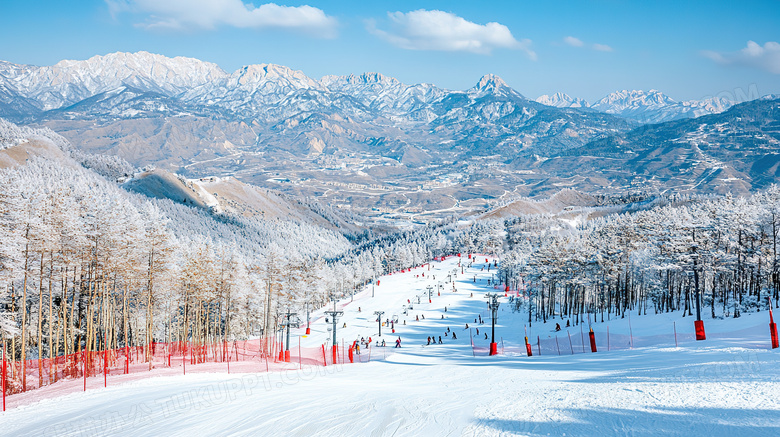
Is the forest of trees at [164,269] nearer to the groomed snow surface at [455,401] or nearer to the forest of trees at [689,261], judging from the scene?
the forest of trees at [689,261]

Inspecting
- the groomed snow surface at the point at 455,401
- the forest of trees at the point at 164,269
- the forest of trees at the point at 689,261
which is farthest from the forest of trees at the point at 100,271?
the forest of trees at the point at 689,261

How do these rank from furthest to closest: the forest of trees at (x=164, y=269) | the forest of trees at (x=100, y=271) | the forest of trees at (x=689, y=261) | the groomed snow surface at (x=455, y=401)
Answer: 1. the forest of trees at (x=689, y=261)
2. the forest of trees at (x=164, y=269)
3. the forest of trees at (x=100, y=271)
4. the groomed snow surface at (x=455, y=401)

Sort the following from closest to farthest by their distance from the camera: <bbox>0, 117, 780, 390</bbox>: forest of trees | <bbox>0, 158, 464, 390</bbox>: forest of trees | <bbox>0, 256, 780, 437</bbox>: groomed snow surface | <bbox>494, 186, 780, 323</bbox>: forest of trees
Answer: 1. <bbox>0, 256, 780, 437</bbox>: groomed snow surface
2. <bbox>0, 158, 464, 390</bbox>: forest of trees
3. <bbox>0, 117, 780, 390</bbox>: forest of trees
4. <bbox>494, 186, 780, 323</bbox>: forest of trees

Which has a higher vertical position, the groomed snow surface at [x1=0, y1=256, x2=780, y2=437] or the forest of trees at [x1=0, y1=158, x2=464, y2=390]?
the forest of trees at [x1=0, y1=158, x2=464, y2=390]

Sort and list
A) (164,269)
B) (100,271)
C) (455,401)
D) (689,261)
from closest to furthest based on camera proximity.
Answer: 1. (455,401)
2. (100,271)
3. (164,269)
4. (689,261)

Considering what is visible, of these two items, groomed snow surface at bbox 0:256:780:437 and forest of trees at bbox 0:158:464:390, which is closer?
groomed snow surface at bbox 0:256:780:437

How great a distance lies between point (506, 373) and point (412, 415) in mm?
9237

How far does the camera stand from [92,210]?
101ft

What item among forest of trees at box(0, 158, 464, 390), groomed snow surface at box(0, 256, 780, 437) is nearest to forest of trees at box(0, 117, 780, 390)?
forest of trees at box(0, 158, 464, 390)

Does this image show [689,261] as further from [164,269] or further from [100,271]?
[100,271]

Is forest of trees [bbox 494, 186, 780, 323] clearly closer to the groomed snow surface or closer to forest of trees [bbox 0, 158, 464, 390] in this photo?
the groomed snow surface

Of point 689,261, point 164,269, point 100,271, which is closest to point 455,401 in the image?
point 164,269

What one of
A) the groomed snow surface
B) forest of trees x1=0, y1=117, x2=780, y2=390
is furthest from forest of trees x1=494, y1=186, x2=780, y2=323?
the groomed snow surface

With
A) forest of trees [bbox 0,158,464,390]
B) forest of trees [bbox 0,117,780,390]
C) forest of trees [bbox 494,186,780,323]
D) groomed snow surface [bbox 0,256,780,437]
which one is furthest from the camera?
forest of trees [bbox 494,186,780,323]
